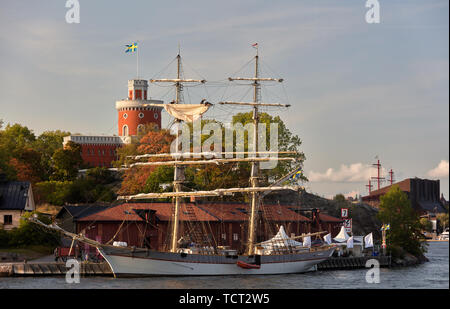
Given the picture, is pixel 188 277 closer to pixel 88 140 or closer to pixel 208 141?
pixel 208 141

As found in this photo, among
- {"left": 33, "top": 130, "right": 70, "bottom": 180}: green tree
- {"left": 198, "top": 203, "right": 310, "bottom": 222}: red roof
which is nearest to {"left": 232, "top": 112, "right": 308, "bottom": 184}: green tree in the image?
{"left": 198, "top": 203, "right": 310, "bottom": 222}: red roof

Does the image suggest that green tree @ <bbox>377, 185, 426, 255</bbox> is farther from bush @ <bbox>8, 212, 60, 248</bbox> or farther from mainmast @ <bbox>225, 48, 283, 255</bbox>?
bush @ <bbox>8, 212, 60, 248</bbox>

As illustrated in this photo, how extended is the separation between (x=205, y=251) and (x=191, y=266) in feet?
8.07

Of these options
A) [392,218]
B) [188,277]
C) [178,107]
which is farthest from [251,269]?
[392,218]

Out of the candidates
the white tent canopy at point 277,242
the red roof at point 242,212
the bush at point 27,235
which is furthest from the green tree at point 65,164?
the white tent canopy at point 277,242

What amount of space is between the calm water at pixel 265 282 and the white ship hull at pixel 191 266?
115 cm

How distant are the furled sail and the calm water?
15461mm

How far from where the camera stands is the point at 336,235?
86312 mm

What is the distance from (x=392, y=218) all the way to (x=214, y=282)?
39885 millimetres

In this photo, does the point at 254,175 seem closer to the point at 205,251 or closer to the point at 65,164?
the point at 205,251

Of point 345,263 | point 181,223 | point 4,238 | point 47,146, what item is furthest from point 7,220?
point 47,146

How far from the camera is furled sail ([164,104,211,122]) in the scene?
6856 cm

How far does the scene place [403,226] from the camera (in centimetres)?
9038

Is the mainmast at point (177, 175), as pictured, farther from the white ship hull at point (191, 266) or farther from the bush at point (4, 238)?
the bush at point (4, 238)
